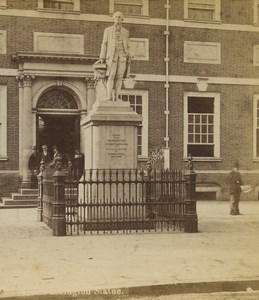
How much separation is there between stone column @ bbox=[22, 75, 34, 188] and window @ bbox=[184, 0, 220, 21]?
669cm

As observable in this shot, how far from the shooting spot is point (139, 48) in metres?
23.2

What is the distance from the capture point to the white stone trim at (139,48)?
75.9 ft

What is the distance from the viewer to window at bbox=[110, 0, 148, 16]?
23203mm

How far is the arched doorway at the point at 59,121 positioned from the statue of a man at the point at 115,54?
9402 mm

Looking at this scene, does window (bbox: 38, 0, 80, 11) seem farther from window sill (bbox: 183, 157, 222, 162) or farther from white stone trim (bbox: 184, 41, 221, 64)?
window sill (bbox: 183, 157, 222, 162)

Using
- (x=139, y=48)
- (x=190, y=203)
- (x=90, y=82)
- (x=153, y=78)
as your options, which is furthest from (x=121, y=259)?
(x=139, y=48)

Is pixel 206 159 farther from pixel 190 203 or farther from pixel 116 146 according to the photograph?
pixel 190 203

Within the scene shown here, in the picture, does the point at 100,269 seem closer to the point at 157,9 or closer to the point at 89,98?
the point at 89,98

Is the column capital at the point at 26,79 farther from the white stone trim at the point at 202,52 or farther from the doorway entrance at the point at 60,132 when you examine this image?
the white stone trim at the point at 202,52

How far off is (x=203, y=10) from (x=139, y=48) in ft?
10.0

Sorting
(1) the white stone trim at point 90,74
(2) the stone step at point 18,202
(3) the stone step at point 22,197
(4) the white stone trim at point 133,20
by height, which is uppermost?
(4) the white stone trim at point 133,20

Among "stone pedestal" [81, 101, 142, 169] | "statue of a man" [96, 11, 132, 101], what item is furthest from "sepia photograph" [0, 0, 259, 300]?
"stone pedestal" [81, 101, 142, 169]

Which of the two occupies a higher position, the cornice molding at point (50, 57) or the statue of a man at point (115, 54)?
the cornice molding at point (50, 57)

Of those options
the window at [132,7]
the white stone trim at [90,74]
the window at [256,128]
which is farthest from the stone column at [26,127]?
the window at [256,128]
